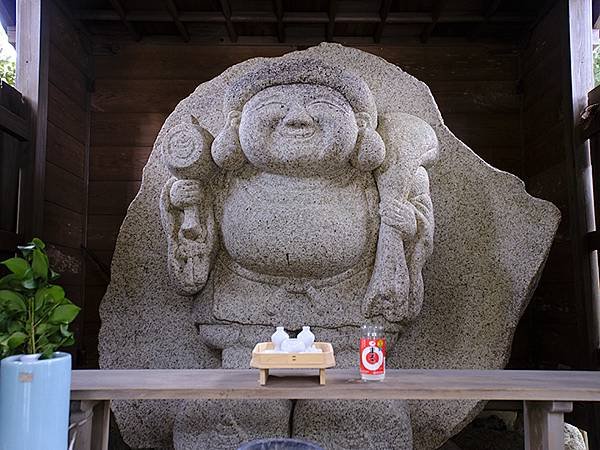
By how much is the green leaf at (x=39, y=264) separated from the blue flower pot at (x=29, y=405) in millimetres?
201

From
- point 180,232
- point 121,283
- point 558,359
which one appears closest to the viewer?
point 180,232

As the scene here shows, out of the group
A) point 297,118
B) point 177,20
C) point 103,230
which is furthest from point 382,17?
point 103,230

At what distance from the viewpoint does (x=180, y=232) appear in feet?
7.22

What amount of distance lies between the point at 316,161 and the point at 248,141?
0.86ft

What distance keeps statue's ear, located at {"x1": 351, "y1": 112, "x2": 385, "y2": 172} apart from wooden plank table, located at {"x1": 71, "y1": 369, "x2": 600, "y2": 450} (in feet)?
2.70

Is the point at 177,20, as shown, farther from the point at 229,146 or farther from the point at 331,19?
the point at 229,146

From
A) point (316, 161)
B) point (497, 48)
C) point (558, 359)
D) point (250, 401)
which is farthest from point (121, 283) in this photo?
point (497, 48)

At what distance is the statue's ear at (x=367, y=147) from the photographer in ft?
6.93

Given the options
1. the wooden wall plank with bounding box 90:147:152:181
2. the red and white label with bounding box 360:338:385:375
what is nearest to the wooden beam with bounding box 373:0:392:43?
the wooden wall plank with bounding box 90:147:152:181

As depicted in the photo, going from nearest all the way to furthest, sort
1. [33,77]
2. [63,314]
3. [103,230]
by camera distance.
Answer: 1. [63,314]
2. [33,77]
3. [103,230]

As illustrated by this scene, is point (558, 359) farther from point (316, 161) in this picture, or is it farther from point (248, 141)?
point (248, 141)

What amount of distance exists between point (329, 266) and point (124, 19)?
1.97 meters

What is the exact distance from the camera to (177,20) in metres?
3.16

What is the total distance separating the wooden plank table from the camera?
1.54 metres
